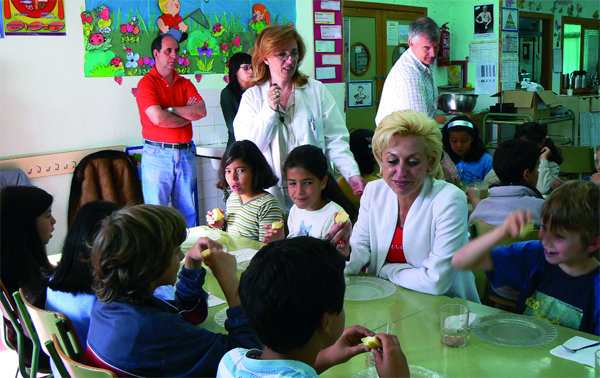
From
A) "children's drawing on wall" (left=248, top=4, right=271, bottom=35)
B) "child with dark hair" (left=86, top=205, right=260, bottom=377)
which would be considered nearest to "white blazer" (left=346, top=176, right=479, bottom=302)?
"child with dark hair" (left=86, top=205, right=260, bottom=377)

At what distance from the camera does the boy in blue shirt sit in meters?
1.30

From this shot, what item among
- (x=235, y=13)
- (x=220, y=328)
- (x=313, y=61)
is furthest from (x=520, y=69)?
(x=220, y=328)

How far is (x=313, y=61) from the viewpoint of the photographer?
195 inches

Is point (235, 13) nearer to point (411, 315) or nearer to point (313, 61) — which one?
point (313, 61)

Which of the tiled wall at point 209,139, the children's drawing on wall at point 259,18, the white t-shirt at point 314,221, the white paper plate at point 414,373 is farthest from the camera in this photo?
the children's drawing on wall at point 259,18

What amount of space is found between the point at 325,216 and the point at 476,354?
124 centimetres

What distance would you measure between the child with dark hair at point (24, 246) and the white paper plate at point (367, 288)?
101 centimetres

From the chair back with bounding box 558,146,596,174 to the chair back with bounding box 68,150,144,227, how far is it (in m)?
3.12

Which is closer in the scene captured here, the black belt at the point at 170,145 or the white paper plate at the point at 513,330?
the white paper plate at the point at 513,330

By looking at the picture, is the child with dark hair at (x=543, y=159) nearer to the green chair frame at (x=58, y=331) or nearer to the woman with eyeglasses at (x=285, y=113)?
the woman with eyeglasses at (x=285, y=113)

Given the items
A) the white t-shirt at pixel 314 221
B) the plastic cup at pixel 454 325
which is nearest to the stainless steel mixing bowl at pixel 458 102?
the white t-shirt at pixel 314 221

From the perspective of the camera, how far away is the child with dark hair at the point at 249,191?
2707 mm

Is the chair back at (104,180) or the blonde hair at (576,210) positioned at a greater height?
the blonde hair at (576,210)

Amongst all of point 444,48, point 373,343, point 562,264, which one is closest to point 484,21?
point 444,48
